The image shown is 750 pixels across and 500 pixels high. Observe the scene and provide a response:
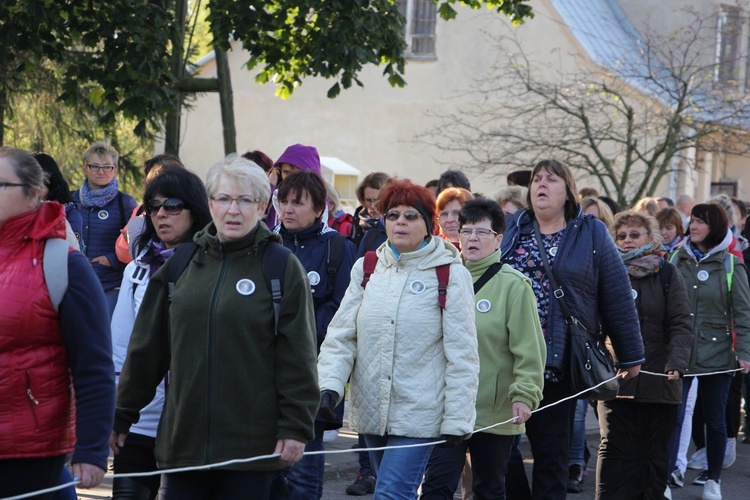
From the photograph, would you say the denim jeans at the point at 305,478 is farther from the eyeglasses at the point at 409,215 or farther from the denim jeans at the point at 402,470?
the eyeglasses at the point at 409,215

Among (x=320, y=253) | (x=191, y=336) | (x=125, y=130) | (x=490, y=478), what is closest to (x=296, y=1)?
(x=320, y=253)

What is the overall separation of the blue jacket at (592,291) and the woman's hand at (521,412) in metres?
0.62

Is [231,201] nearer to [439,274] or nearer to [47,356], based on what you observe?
[47,356]

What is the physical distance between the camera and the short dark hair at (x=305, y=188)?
6.62 metres

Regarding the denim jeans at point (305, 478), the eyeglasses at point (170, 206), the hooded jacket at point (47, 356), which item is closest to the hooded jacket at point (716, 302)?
the denim jeans at point (305, 478)

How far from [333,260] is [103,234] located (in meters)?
3.26

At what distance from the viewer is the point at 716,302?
9000 mm

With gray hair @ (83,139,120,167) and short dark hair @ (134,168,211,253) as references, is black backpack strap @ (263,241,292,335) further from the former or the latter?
gray hair @ (83,139,120,167)

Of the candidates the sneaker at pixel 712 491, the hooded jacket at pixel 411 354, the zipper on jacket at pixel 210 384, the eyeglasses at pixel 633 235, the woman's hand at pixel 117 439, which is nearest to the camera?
the zipper on jacket at pixel 210 384

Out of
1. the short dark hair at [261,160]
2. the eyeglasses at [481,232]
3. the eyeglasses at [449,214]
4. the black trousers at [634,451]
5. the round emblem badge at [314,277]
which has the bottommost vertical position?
the black trousers at [634,451]

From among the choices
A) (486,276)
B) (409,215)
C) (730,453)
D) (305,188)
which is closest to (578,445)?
(730,453)

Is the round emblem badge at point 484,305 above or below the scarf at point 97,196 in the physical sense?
below

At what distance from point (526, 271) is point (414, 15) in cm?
2197

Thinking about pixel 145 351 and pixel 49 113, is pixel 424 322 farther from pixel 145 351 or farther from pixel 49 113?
pixel 49 113
